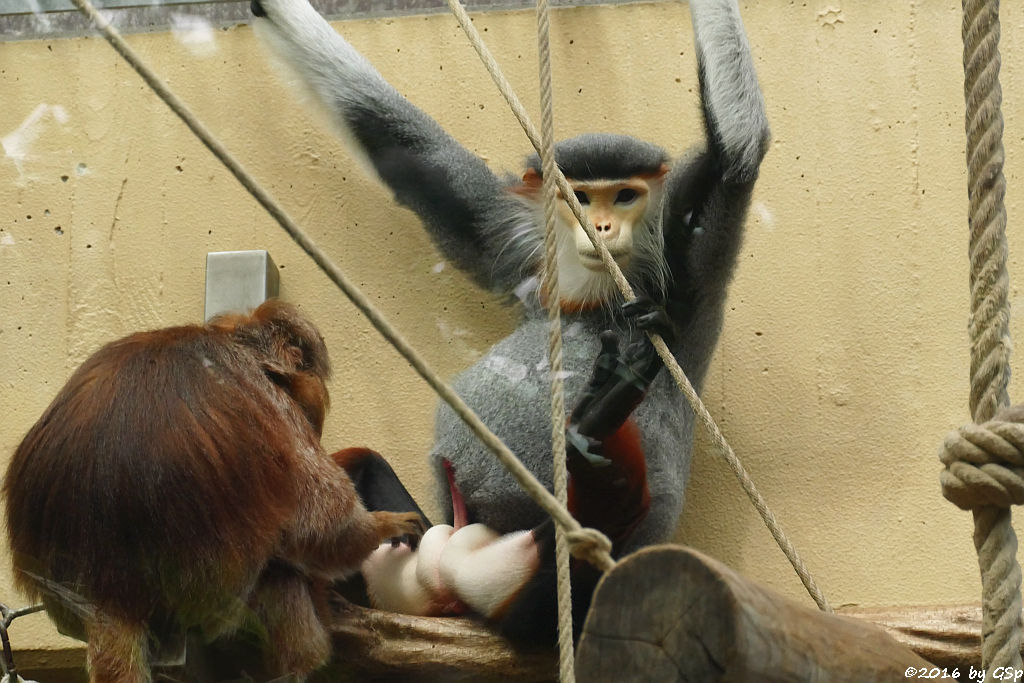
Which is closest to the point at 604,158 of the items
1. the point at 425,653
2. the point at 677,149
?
the point at 677,149

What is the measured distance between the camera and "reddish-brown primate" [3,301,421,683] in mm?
1939

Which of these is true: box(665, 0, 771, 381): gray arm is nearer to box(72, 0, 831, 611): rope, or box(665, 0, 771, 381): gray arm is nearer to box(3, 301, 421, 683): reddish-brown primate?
box(3, 301, 421, 683): reddish-brown primate

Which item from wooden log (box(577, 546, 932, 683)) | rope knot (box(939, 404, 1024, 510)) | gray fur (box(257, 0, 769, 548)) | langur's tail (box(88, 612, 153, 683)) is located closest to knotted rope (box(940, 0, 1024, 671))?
rope knot (box(939, 404, 1024, 510))

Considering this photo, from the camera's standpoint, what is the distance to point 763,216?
122 inches

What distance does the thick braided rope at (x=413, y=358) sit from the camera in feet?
4.65

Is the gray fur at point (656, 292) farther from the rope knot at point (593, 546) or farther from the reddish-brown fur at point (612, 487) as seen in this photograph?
the rope knot at point (593, 546)

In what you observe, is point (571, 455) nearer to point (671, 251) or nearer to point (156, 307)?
point (671, 251)

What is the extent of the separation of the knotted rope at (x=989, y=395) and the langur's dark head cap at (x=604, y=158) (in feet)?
3.60

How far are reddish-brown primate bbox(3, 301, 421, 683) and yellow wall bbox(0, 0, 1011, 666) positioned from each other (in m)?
0.72

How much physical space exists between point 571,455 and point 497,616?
40 centimetres

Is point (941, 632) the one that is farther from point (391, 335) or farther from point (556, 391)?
point (391, 335)

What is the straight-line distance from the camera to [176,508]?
193 centimetres

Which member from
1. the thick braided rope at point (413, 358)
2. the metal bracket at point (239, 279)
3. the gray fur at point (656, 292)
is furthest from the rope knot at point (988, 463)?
the metal bracket at point (239, 279)

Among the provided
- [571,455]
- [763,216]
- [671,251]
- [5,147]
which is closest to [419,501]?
[571,455]
